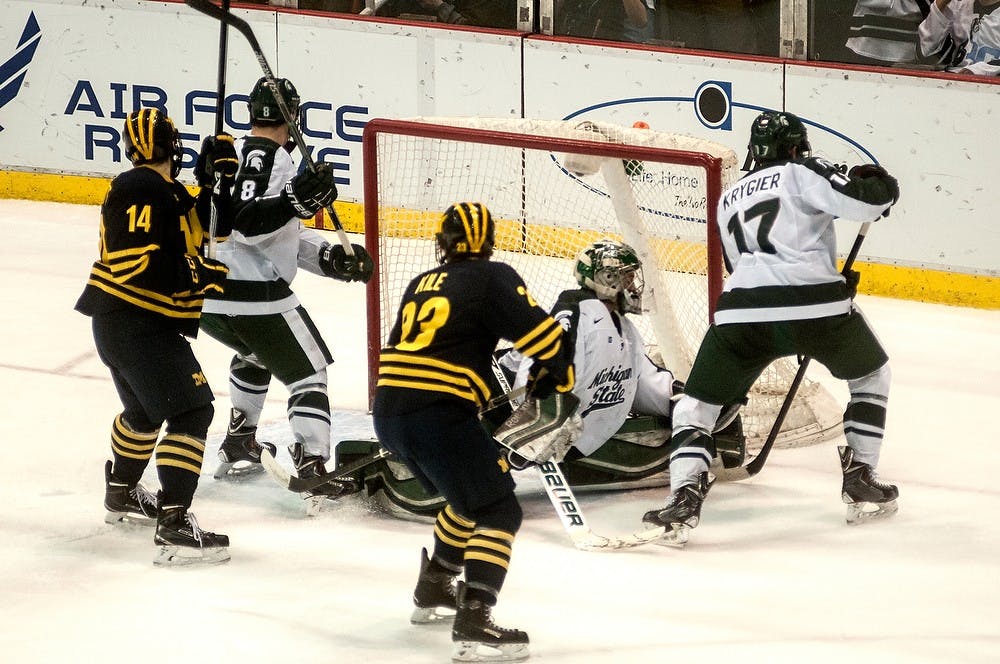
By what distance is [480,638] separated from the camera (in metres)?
3.82

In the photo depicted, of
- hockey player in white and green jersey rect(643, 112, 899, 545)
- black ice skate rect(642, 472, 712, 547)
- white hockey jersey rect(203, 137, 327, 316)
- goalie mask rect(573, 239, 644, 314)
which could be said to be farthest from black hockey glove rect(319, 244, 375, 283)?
black ice skate rect(642, 472, 712, 547)

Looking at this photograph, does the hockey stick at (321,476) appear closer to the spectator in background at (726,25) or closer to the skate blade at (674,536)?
the skate blade at (674,536)

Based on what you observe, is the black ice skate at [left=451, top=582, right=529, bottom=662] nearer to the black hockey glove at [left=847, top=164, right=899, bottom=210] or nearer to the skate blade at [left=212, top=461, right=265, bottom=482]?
the skate blade at [left=212, top=461, right=265, bottom=482]

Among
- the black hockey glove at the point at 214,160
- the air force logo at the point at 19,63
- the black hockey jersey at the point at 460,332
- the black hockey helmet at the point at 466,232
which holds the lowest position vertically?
the black hockey jersey at the point at 460,332

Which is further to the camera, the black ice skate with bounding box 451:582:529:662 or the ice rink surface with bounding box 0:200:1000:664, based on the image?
the ice rink surface with bounding box 0:200:1000:664

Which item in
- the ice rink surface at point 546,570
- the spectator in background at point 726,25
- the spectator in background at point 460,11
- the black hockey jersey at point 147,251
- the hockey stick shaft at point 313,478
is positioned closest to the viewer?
the ice rink surface at point 546,570

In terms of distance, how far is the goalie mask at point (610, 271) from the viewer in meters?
4.76

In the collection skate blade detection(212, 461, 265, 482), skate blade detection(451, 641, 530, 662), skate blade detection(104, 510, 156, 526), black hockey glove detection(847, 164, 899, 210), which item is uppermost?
black hockey glove detection(847, 164, 899, 210)

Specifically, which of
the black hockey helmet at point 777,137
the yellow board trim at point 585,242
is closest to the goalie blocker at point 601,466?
the black hockey helmet at point 777,137

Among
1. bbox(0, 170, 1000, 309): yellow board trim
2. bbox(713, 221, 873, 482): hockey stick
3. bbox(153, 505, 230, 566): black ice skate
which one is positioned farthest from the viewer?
bbox(0, 170, 1000, 309): yellow board trim

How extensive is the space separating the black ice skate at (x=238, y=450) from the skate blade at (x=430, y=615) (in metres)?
1.34

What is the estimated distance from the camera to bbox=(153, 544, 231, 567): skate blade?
14.7ft

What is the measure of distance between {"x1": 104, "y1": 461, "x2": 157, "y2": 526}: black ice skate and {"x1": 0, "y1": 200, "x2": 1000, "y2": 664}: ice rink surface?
46 millimetres

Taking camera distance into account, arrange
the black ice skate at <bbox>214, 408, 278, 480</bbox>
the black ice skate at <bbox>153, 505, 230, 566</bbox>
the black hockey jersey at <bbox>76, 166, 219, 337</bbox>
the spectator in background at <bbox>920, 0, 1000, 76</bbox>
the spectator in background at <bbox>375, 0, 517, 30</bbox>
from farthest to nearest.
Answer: the spectator in background at <bbox>375, 0, 517, 30</bbox> < the spectator in background at <bbox>920, 0, 1000, 76</bbox> < the black ice skate at <bbox>214, 408, 278, 480</bbox> < the black ice skate at <bbox>153, 505, 230, 566</bbox> < the black hockey jersey at <bbox>76, 166, 219, 337</bbox>
